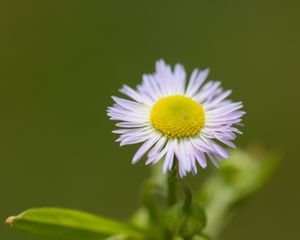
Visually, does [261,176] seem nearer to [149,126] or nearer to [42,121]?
[149,126]

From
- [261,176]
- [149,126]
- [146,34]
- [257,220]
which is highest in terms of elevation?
[146,34]

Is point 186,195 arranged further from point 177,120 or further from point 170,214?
point 177,120

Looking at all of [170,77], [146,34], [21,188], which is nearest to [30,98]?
[21,188]

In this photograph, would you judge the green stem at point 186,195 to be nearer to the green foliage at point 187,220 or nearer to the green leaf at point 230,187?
the green foliage at point 187,220

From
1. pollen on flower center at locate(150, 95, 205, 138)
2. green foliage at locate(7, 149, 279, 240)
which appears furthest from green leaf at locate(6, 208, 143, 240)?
pollen on flower center at locate(150, 95, 205, 138)

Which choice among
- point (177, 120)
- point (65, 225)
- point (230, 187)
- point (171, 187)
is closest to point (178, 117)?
point (177, 120)
